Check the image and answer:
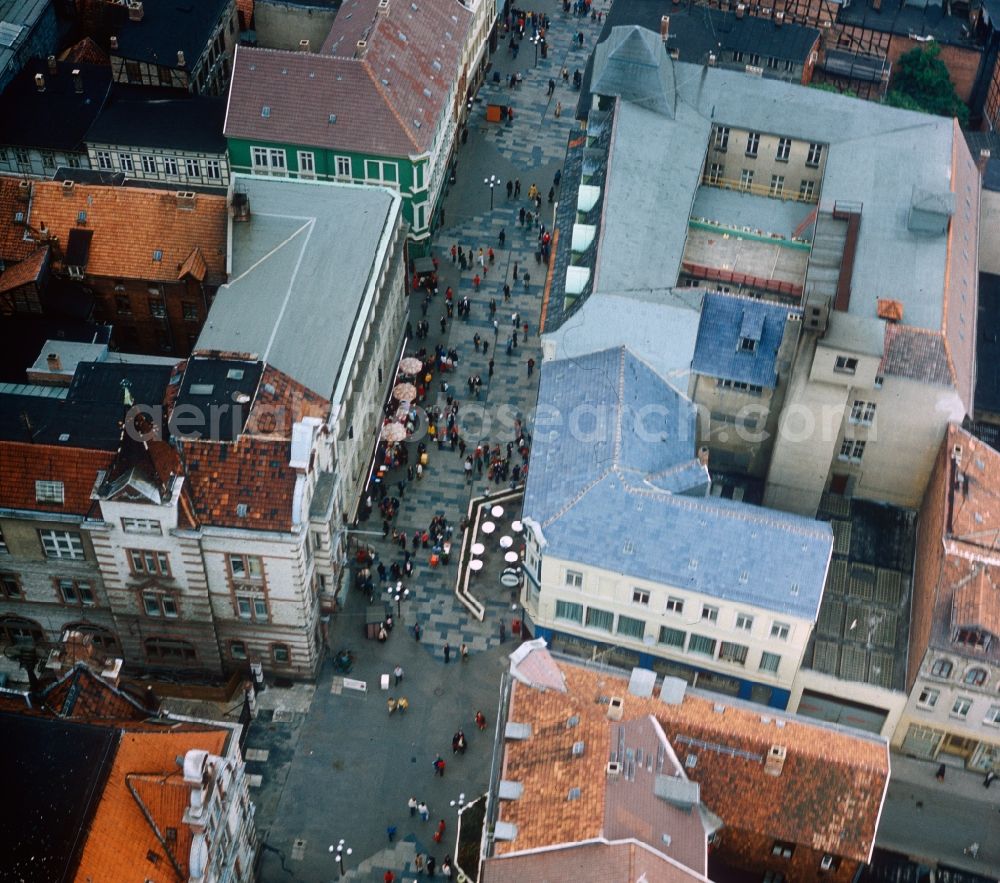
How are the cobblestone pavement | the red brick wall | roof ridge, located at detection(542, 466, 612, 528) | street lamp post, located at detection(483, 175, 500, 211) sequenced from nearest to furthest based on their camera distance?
the cobblestone pavement
roof ridge, located at detection(542, 466, 612, 528)
the red brick wall
street lamp post, located at detection(483, 175, 500, 211)

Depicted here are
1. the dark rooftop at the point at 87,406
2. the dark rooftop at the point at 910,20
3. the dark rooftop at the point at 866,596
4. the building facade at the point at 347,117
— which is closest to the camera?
the dark rooftop at the point at 87,406

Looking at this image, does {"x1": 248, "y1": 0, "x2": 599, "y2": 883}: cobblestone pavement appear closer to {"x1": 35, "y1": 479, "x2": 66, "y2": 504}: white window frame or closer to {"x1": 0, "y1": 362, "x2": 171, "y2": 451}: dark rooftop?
{"x1": 35, "y1": 479, "x2": 66, "y2": 504}: white window frame

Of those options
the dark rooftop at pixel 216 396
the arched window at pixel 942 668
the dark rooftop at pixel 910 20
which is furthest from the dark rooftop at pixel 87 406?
the dark rooftop at pixel 910 20

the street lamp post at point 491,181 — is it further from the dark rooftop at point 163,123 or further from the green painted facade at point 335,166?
the dark rooftop at point 163,123

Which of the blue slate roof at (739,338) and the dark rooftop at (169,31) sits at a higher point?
the dark rooftop at (169,31)

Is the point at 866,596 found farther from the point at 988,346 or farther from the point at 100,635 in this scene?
the point at 100,635

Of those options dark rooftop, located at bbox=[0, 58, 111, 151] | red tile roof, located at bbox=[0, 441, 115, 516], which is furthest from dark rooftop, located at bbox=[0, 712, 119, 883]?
dark rooftop, located at bbox=[0, 58, 111, 151]

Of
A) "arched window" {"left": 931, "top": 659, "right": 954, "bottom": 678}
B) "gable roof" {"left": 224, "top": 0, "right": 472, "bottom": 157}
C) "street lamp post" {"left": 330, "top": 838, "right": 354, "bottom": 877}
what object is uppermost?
"gable roof" {"left": 224, "top": 0, "right": 472, "bottom": 157}
